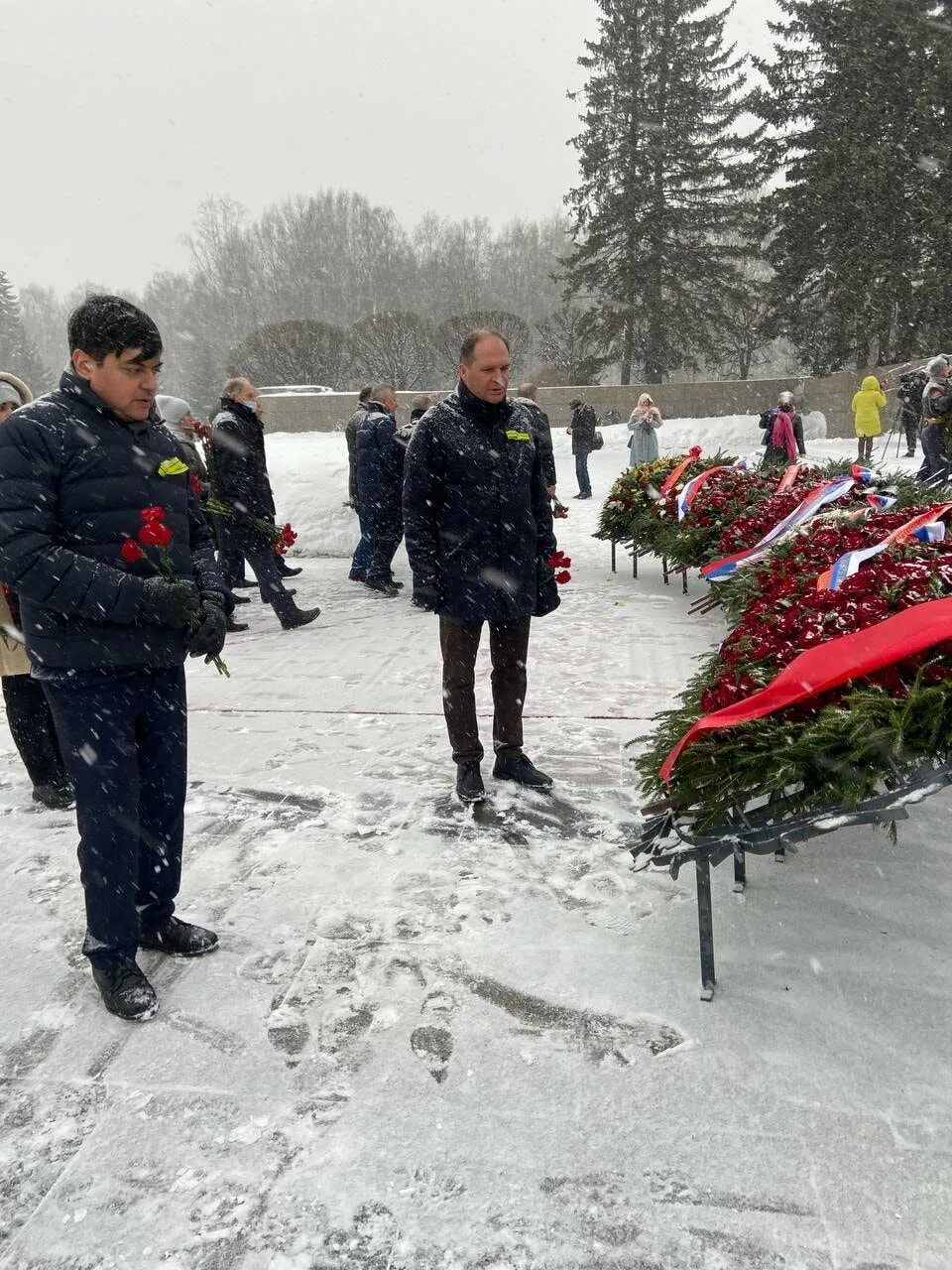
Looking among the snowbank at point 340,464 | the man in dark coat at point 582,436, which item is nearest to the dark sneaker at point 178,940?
the snowbank at point 340,464

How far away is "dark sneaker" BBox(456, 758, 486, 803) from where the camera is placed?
11.8ft

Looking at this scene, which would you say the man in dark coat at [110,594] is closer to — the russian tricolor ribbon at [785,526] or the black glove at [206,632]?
the black glove at [206,632]

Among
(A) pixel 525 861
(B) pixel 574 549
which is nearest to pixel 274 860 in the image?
(A) pixel 525 861

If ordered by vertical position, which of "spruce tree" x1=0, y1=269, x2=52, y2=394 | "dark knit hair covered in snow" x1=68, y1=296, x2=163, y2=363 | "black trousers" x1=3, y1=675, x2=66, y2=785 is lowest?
"black trousers" x1=3, y1=675, x2=66, y2=785

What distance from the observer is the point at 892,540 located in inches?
137

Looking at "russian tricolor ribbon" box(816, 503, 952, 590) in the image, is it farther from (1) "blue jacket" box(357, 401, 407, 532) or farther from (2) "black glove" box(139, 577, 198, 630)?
(1) "blue jacket" box(357, 401, 407, 532)

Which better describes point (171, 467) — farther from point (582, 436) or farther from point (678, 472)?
point (582, 436)

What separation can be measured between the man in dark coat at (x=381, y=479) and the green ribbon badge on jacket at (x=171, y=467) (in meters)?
5.85

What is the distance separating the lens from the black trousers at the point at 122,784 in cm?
230

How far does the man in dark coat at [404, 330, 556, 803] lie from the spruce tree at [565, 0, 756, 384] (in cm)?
2763

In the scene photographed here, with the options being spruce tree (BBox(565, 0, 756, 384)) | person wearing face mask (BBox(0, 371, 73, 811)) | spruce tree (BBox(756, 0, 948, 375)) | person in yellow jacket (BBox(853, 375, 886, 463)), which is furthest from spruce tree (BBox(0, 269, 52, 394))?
person wearing face mask (BBox(0, 371, 73, 811))

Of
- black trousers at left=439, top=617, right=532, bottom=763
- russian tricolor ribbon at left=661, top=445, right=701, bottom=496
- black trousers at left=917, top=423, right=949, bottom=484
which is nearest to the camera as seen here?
black trousers at left=439, top=617, right=532, bottom=763

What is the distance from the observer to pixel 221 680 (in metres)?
5.61

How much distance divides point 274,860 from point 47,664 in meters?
1.23
